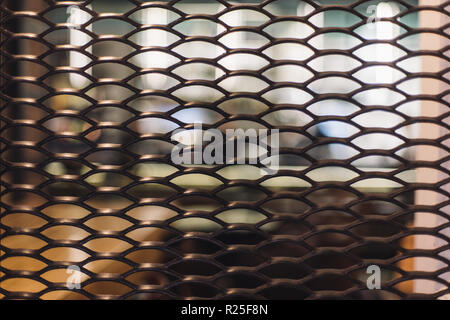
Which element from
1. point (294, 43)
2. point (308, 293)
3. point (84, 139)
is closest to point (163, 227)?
point (84, 139)

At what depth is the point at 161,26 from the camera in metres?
0.90

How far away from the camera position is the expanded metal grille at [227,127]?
2.99 feet

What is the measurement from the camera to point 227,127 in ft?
3.00

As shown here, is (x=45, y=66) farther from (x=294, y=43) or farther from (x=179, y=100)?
(x=294, y=43)

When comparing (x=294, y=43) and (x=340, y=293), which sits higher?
(x=294, y=43)

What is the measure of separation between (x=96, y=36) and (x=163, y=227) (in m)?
0.47

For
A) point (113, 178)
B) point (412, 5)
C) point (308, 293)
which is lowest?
point (308, 293)

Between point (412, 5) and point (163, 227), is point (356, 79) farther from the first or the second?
point (163, 227)

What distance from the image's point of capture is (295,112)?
919 mm

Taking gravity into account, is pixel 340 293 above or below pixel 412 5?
below

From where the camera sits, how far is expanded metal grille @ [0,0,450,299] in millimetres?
911

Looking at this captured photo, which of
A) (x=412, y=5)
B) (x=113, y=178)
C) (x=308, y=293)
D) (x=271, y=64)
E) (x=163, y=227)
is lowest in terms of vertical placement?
(x=308, y=293)

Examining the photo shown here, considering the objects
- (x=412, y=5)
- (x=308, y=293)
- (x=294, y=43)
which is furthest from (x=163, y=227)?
(x=412, y=5)

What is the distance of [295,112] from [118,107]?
407 mm
